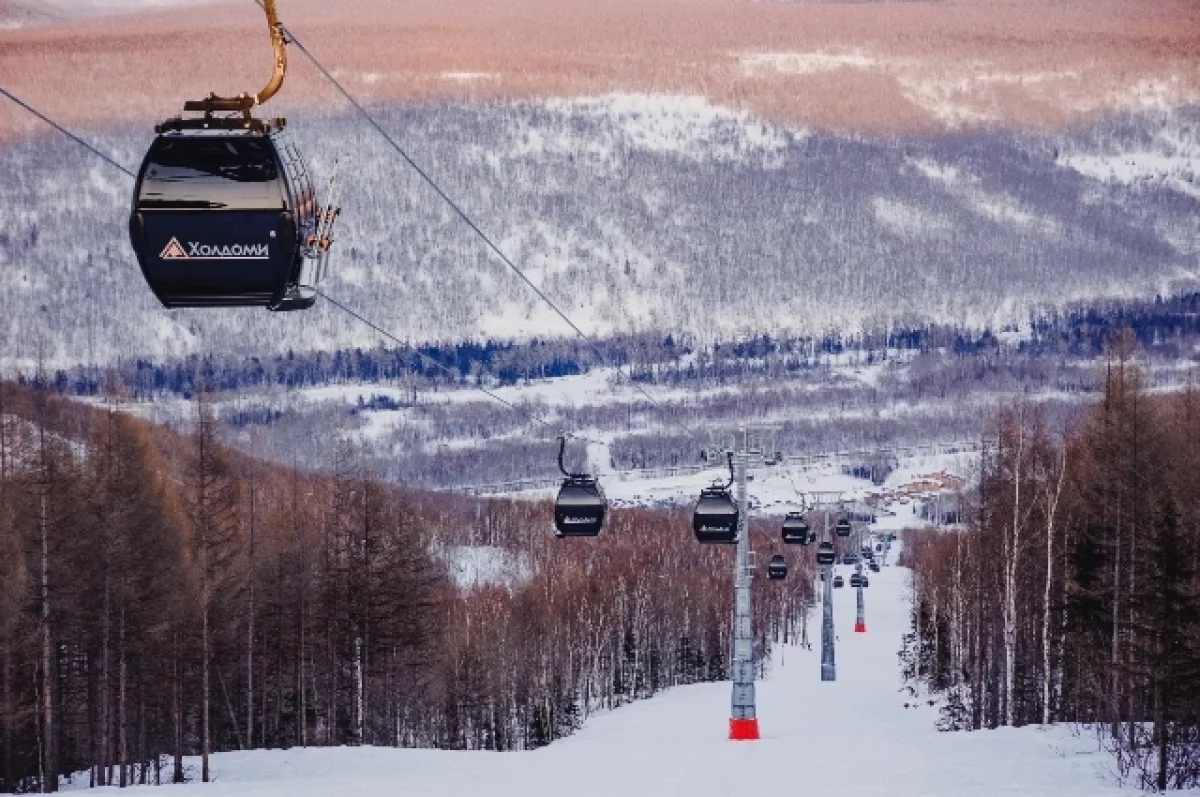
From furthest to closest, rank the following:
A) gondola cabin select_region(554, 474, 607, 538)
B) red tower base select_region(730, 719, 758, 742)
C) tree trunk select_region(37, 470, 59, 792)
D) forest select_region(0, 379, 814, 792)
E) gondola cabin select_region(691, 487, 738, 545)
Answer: forest select_region(0, 379, 814, 792) → tree trunk select_region(37, 470, 59, 792) → red tower base select_region(730, 719, 758, 742) → gondola cabin select_region(691, 487, 738, 545) → gondola cabin select_region(554, 474, 607, 538)

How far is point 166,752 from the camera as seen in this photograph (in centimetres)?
8444

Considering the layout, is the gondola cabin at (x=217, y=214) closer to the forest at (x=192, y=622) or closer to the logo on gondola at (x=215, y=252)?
the logo on gondola at (x=215, y=252)

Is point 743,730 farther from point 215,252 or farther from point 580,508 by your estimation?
point 215,252

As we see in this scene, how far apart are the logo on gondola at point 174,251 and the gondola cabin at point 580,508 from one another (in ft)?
107

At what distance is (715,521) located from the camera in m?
51.6

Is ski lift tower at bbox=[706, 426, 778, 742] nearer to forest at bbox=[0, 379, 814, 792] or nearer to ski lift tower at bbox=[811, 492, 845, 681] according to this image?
forest at bbox=[0, 379, 814, 792]

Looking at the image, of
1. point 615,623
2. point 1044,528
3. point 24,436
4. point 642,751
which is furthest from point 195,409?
point 615,623

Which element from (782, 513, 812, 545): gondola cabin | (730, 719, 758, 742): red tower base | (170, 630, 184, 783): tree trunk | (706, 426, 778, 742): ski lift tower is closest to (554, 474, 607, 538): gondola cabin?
(706, 426, 778, 742): ski lift tower

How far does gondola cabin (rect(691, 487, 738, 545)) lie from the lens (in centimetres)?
5159

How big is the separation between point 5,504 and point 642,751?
2748 centimetres

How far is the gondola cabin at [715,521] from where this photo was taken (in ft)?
169

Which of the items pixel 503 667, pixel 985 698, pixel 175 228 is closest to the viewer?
pixel 175 228

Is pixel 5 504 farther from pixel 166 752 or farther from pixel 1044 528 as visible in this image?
pixel 1044 528

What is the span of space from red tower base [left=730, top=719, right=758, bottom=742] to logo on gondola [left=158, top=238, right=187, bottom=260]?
40.5 m
